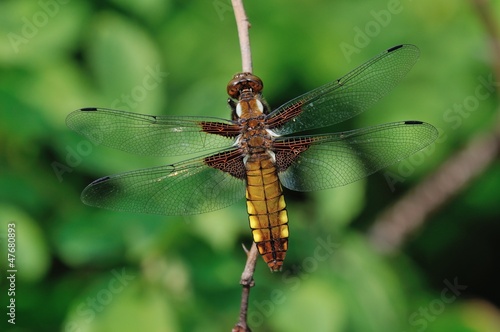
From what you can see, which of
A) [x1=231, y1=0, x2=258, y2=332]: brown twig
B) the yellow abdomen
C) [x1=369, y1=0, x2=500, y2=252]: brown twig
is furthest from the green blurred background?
Result: [x1=231, y1=0, x2=258, y2=332]: brown twig

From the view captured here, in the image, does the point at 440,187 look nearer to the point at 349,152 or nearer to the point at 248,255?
the point at 349,152

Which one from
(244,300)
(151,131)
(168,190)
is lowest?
(244,300)

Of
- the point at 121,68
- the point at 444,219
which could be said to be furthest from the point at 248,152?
the point at 444,219

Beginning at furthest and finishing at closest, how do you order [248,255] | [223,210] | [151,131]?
[223,210] < [151,131] < [248,255]

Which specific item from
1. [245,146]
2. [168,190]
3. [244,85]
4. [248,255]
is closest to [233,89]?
[244,85]

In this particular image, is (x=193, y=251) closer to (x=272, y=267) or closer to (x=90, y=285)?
(x=90, y=285)

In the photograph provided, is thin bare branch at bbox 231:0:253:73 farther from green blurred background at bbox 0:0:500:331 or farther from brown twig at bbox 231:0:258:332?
green blurred background at bbox 0:0:500:331

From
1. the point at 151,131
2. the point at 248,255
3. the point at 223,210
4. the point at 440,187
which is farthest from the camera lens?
the point at 440,187
